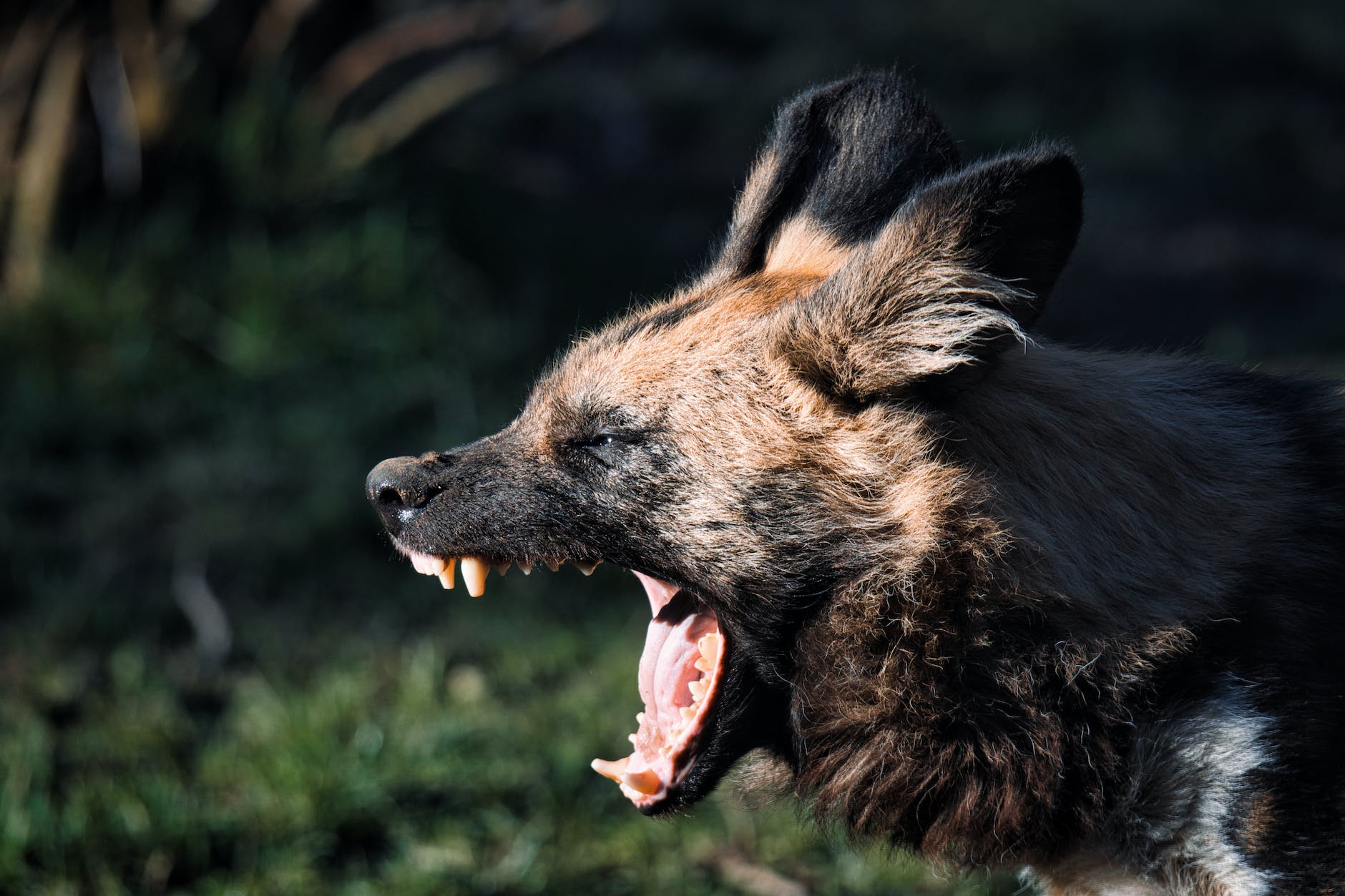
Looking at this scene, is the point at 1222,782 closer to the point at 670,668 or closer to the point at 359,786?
the point at 670,668

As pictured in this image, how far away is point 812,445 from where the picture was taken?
212 cm

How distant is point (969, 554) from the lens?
2053 millimetres

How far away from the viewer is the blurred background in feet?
10.0

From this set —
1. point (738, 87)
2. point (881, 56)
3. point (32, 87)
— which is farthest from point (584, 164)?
point (32, 87)

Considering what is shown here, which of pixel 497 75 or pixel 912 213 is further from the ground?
pixel 497 75

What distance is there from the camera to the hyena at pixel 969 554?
199cm

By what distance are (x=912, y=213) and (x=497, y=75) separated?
4410 mm

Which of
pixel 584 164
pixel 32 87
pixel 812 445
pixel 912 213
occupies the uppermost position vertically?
pixel 32 87

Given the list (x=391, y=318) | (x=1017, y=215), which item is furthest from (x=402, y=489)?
(x=391, y=318)

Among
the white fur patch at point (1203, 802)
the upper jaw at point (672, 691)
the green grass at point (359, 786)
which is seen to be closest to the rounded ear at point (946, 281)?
the upper jaw at point (672, 691)

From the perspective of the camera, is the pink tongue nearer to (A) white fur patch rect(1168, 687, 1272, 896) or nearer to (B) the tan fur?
(B) the tan fur

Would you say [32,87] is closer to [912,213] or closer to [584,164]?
[584,164]

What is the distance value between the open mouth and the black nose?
0.22ft

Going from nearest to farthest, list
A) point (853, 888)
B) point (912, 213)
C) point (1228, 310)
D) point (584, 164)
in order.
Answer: point (912, 213), point (853, 888), point (1228, 310), point (584, 164)
